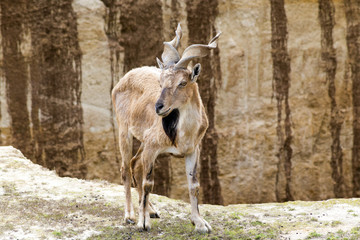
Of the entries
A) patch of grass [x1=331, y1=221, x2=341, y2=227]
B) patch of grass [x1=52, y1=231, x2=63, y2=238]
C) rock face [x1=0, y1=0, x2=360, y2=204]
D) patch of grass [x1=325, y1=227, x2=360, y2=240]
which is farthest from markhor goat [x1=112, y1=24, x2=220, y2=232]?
rock face [x1=0, y1=0, x2=360, y2=204]

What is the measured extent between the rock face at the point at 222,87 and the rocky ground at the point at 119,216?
3919 mm

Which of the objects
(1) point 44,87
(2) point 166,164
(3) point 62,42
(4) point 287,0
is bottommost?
(2) point 166,164

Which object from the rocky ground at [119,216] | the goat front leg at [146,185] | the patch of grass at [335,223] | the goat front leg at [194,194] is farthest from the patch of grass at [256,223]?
the goat front leg at [146,185]

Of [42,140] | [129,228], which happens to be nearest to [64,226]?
[129,228]

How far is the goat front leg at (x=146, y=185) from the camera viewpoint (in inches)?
267

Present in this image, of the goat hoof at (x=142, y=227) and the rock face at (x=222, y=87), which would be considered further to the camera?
the rock face at (x=222, y=87)

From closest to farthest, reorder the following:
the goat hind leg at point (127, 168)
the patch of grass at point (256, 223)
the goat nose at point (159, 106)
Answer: the goat nose at point (159, 106)
the patch of grass at point (256, 223)
the goat hind leg at point (127, 168)

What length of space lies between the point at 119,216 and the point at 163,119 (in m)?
1.66

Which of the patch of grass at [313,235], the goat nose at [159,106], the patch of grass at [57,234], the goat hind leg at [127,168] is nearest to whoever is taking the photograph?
the goat nose at [159,106]

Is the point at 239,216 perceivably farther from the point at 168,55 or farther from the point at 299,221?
the point at 168,55

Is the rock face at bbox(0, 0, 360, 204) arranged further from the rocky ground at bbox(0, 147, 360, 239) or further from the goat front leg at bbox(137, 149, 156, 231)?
the goat front leg at bbox(137, 149, 156, 231)

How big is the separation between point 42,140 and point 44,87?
1155mm

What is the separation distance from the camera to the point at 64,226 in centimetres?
697

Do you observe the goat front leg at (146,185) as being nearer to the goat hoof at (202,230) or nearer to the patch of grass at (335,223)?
the goat hoof at (202,230)
